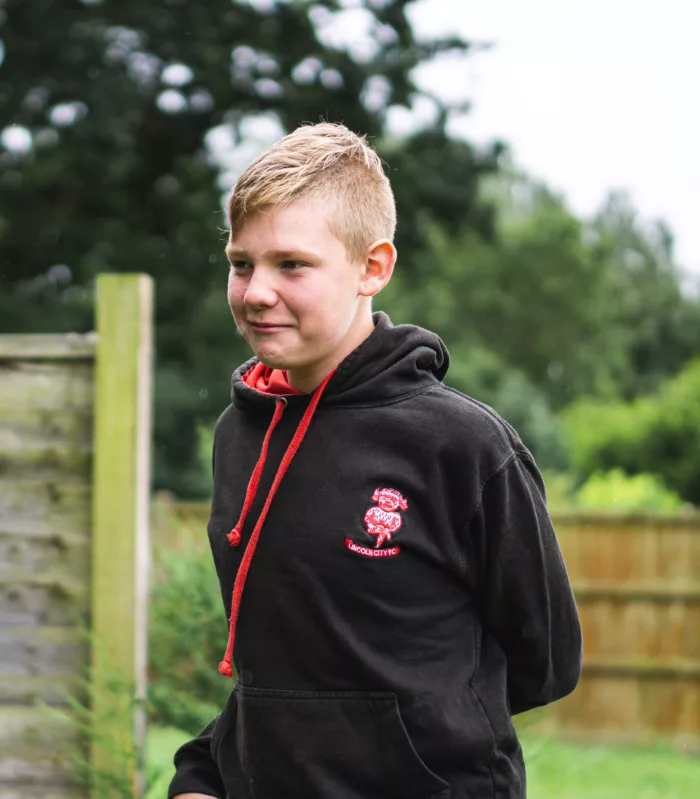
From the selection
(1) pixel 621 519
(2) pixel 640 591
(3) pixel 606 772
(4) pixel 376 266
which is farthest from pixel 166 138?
(4) pixel 376 266

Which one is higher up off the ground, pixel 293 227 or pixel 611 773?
pixel 293 227

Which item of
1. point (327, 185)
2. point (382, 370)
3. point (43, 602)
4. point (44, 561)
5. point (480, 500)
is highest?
point (327, 185)

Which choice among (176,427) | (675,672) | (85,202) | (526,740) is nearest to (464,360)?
(176,427)

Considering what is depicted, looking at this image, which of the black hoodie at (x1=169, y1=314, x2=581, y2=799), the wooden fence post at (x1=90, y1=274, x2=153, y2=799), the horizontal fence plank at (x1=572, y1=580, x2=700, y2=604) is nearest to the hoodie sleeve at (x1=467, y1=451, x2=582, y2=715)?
the black hoodie at (x1=169, y1=314, x2=581, y2=799)

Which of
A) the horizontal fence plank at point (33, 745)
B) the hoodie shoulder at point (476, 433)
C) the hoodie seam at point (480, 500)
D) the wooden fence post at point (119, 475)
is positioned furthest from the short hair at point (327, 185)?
the horizontal fence plank at point (33, 745)

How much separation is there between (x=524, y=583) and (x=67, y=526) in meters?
2.26

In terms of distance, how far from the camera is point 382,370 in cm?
181

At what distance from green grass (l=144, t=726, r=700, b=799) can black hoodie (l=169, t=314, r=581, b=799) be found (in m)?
4.49

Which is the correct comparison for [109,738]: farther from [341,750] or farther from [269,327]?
[269,327]

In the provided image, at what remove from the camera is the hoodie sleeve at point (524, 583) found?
175cm

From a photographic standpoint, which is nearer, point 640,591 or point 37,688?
point 37,688

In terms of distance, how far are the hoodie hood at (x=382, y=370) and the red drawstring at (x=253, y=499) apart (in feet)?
0.09

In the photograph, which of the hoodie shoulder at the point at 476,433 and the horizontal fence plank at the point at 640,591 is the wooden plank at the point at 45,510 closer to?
the hoodie shoulder at the point at 476,433

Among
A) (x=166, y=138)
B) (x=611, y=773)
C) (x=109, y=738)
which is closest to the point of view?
(x=109, y=738)
